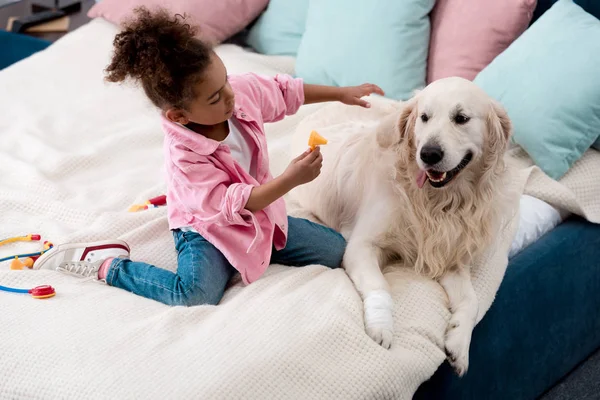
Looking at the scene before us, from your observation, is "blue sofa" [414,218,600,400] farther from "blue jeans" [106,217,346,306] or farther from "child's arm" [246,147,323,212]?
"child's arm" [246,147,323,212]

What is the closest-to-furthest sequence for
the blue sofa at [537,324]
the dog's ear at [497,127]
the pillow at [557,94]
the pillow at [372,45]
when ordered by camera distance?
the dog's ear at [497,127] < the blue sofa at [537,324] < the pillow at [557,94] < the pillow at [372,45]

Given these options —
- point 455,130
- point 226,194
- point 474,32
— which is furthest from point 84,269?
point 474,32

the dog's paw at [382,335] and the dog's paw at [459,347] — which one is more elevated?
the dog's paw at [382,335]

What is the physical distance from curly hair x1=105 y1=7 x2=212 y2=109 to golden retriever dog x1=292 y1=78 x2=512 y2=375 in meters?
0.52

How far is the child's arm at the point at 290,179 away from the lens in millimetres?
1634

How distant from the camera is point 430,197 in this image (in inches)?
72.1

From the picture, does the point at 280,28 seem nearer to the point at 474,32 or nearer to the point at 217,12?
the point at 217,12

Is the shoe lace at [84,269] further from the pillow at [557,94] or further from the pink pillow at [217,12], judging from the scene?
the pink pillow at [217,12]

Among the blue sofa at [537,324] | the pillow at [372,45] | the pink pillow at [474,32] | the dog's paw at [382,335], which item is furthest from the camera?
the pillow at [372,45]

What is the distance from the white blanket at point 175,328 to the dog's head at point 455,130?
0.94ft

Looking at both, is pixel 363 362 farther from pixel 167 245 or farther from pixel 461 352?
pixel 167 245

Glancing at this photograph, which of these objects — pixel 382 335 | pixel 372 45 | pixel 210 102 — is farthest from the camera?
pixel 372 45

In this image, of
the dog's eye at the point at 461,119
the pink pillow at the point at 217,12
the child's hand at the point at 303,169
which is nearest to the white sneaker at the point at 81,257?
the child's hand at the point at 303,169

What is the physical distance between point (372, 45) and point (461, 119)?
1031mm
